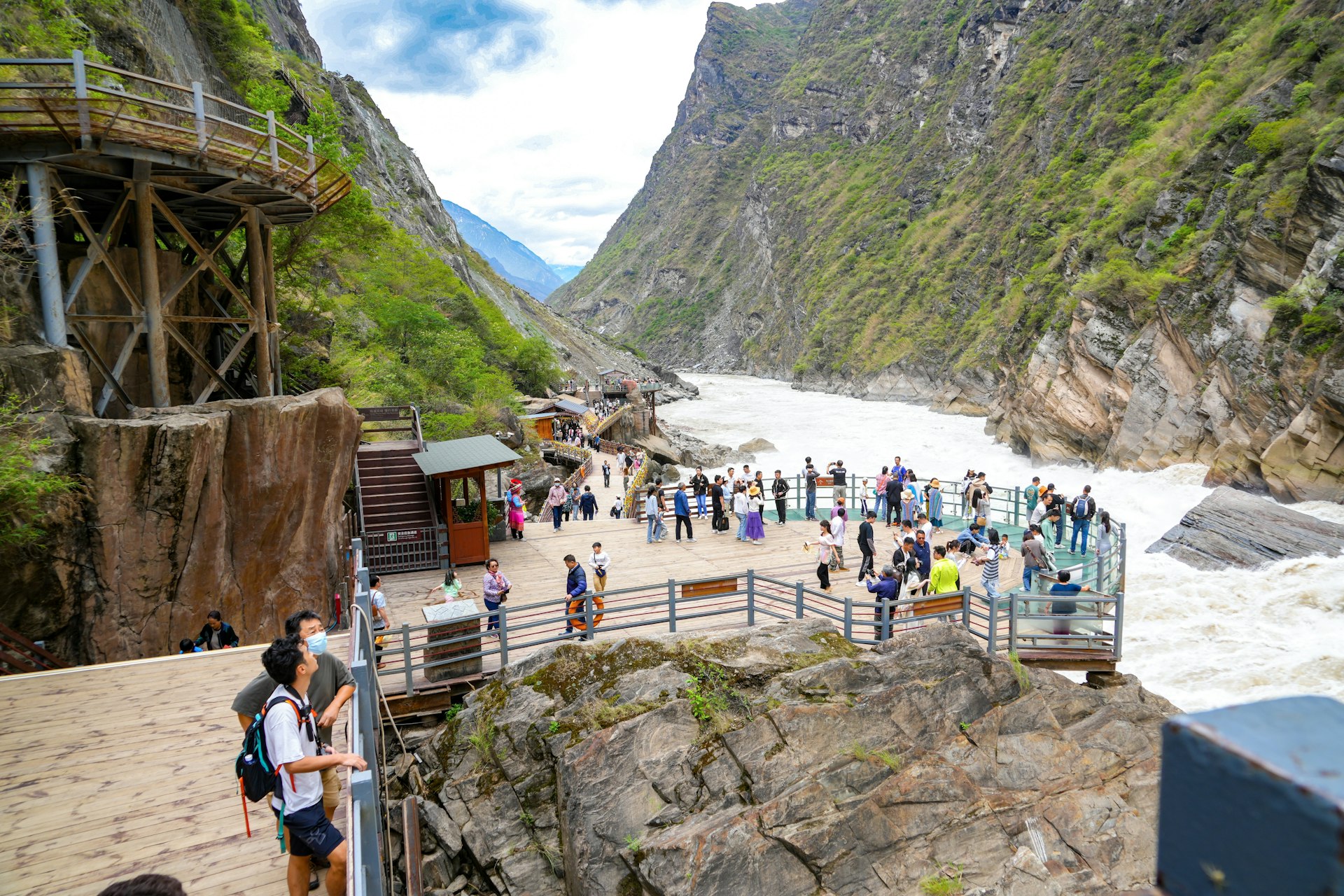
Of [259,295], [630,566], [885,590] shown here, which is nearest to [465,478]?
[630,566]

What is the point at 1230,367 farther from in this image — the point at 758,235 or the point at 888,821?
the point at 758,235

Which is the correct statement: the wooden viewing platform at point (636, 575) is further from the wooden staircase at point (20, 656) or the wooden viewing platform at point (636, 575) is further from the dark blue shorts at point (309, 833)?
the dark blue shorts at point (309, 833)

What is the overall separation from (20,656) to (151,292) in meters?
6.45

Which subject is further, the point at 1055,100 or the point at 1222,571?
the point at 1055,100

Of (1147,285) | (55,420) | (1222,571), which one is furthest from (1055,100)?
(55,420)

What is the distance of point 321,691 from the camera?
563cm

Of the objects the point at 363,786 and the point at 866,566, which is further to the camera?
the point at 866,566

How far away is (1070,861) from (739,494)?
10.9 metres

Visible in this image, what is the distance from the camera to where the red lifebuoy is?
12281mm

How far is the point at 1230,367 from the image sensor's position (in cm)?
3002

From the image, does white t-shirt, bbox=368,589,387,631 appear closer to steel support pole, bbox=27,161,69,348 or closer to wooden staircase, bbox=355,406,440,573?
wooden staircase, bbox=355,406,440,573

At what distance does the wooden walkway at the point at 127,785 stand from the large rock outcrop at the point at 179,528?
2.39 m

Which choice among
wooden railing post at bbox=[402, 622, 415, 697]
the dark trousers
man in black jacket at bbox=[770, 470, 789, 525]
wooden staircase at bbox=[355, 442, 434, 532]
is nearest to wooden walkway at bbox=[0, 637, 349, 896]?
wooden railing post at bbox=[402, 622, 415, 697]

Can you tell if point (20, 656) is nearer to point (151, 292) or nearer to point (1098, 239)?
point (151, 292)
